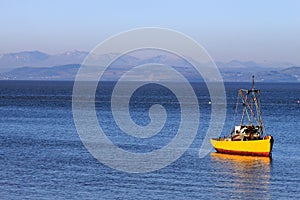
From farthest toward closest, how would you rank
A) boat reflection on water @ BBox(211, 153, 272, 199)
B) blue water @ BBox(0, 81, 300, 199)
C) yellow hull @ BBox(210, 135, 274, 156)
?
yellow hull @ BBox(210, 135, 274, 156) → boat reflection on water @ BBox(211, 153, 272, 199) → blue water @ BBox(0, 81, 300, 199)

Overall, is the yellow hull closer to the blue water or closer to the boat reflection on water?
the boat reflection on water

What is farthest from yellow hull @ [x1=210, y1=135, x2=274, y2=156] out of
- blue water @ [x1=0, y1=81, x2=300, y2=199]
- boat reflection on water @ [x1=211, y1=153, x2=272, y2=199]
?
blue water @ [x1=0, y1=81, x2=300, y2=199]

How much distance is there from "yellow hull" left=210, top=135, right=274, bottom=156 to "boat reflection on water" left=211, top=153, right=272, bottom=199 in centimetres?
77

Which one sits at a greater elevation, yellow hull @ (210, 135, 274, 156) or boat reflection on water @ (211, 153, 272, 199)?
yellow hull @ (210, 135, 274, 156)

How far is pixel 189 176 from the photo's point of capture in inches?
2544

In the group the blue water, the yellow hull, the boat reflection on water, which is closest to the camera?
the blue water

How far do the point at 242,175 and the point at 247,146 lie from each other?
12.9 metres

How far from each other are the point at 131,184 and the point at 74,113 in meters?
89.9

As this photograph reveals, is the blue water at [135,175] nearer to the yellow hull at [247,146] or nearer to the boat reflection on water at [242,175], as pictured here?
the boat reflection on water at [242,175]

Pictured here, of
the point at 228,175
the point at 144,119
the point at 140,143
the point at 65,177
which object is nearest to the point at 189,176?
the point at 228,175

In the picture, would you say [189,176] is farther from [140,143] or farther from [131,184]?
[140,143]

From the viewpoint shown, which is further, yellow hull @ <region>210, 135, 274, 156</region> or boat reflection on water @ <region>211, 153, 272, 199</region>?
yellow hull @ <region>210, 135, 274, 156</region>

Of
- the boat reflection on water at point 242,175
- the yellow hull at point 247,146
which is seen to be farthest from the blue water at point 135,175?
the yellow hull at point 247,146

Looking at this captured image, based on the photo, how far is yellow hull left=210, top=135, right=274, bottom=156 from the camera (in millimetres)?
77662
